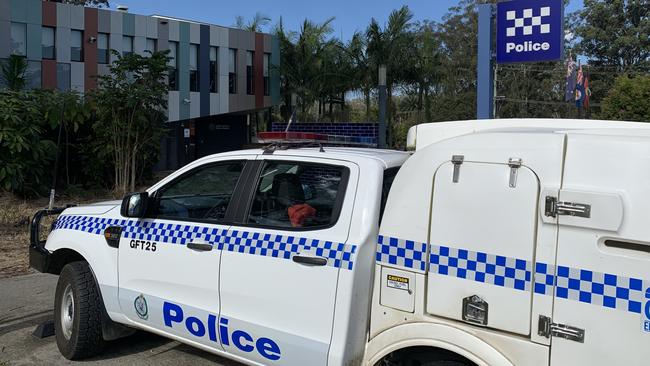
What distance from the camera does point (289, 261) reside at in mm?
3348

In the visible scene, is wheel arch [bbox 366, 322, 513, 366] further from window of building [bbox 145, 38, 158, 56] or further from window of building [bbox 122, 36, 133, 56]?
window of building [bbox 145, 38, 158, 56]

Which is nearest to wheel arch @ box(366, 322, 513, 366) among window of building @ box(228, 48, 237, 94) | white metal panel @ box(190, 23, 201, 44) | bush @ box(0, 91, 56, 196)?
A: bush @ box(0, 91, 56, 196)

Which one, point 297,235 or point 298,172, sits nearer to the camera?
point 297,235

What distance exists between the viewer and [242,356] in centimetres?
359

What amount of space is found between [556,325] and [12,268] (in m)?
7.57

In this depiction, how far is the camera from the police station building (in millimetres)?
25859

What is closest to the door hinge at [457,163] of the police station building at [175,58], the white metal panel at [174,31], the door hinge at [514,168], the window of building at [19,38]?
the door hinge at [514,168]

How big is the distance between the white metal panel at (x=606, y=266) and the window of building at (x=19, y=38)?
2755 centimetres

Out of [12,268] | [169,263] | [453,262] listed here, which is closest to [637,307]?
[453,262]

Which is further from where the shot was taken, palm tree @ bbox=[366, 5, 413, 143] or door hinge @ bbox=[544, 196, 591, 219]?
palm tree @ bbox=[366, 5, 413, 143]

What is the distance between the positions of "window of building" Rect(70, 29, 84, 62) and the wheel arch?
2756 cm

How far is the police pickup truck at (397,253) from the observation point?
2385mm

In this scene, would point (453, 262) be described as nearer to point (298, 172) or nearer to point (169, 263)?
point (298, 172)

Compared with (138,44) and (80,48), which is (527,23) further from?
(80,48)
